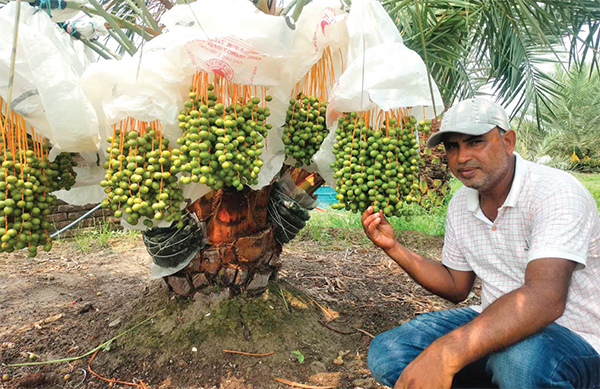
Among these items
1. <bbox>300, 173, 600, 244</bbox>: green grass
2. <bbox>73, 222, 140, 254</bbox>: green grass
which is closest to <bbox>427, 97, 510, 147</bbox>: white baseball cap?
<bbox>300, 173, 600, 244</bbox>: green grass

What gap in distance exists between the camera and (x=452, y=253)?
72.4 inches

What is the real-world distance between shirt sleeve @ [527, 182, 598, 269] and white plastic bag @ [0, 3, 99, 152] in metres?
1.61

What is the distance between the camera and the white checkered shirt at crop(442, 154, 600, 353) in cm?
135

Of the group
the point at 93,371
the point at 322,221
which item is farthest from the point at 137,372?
the point at 322,221

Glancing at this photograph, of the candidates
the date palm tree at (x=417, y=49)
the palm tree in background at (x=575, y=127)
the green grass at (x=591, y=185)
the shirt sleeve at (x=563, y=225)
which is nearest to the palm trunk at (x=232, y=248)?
the date palm tree at (x=417, y=49)

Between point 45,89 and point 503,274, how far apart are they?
182cm

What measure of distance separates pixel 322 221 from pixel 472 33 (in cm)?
313

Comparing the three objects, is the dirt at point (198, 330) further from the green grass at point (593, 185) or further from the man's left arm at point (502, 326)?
the green grass at point (593, 185)

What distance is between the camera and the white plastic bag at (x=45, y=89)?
4.43ft

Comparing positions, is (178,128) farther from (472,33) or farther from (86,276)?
(472,33)

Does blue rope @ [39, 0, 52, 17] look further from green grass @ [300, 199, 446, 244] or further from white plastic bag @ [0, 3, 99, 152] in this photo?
green grass @ [300, 199, 446, 244]

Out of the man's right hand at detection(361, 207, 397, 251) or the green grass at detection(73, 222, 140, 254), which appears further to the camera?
the green grass at detection(73, 222, 140, 254)

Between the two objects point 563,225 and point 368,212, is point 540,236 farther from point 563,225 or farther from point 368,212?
point 368,212

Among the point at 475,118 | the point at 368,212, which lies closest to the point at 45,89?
the point at 368,212
